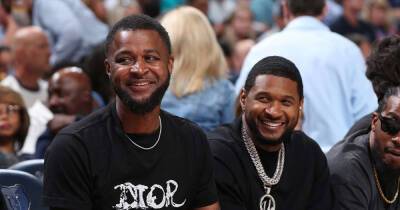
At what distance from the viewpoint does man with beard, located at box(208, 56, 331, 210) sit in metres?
4.21

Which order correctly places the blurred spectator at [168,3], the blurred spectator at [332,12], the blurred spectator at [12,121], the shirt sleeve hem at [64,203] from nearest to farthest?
the shirt sleeve hem at [64,203] → the blurred spectator at [12,121] → the blurred spectator at [168,3] → the blurred spectator at [332,12]

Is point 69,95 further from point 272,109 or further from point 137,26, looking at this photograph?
point 137,26

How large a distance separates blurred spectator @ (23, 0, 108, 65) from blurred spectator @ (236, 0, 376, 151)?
126 inches

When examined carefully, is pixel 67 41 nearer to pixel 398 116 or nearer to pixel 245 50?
pixel 245 50

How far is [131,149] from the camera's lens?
12.2ft

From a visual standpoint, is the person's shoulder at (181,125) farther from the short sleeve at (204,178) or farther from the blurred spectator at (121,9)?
the blurred spectator at (121,9)

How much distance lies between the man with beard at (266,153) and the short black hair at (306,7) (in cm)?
178

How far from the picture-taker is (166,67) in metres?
3.82

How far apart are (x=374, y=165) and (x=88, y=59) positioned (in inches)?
146

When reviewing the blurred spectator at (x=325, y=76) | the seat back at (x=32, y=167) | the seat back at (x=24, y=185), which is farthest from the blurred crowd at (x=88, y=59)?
the seat back at (x=24, y=185)

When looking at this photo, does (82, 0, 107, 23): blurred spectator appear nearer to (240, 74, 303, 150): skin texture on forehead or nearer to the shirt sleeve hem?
(240, 74, 303, 150): skin texture on forehead

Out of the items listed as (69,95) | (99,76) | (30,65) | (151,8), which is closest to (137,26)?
(69,95)

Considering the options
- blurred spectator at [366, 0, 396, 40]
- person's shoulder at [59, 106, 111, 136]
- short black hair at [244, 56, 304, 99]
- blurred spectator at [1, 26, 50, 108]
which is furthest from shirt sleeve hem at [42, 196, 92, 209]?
blurred spectator at [366, 0, 396, 40]

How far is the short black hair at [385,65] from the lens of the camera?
500 cm
